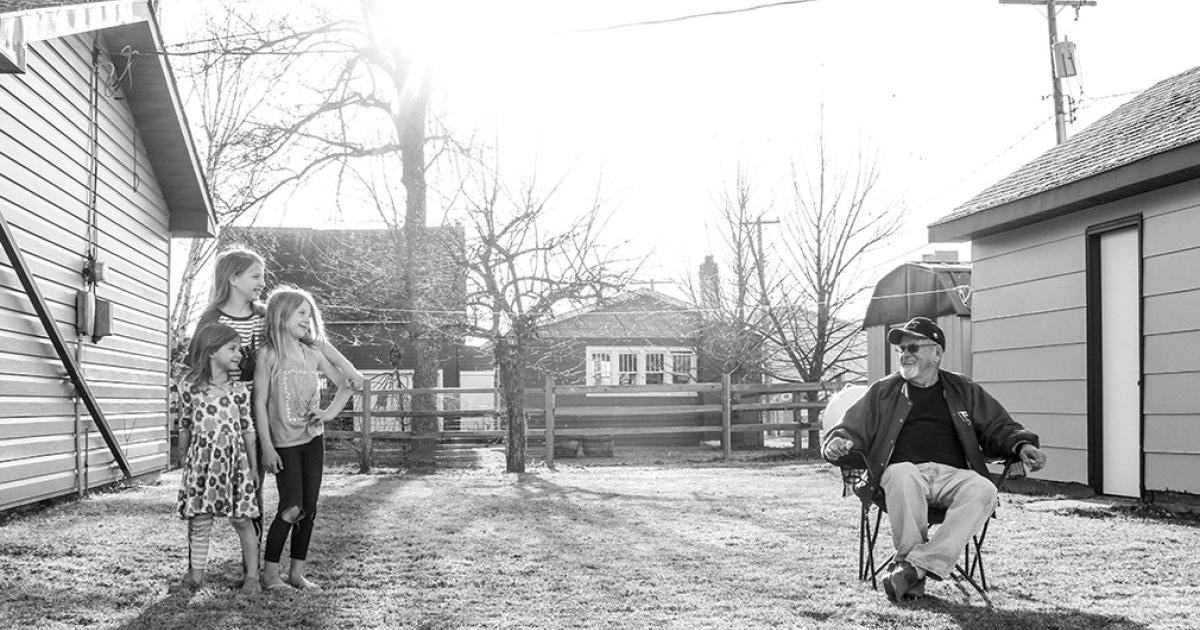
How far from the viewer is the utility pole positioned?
20281mm

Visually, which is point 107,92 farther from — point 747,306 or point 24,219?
point 747,306

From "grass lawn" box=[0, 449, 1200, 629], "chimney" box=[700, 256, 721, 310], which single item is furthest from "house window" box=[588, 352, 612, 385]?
"grass lawn" box=[0, 449, 1200, 629]

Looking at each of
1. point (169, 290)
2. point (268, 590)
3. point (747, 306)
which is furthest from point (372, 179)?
point (268, 590)

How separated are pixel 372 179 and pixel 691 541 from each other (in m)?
13.3

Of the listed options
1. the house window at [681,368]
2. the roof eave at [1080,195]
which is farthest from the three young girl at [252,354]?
the house window at [681,368]

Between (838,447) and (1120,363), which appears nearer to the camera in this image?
(838,447)

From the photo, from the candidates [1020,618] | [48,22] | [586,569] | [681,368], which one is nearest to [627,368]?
[681,368]

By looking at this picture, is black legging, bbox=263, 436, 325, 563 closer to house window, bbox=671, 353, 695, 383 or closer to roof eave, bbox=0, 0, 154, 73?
roof eave, bbox=0, 0, 154, 73

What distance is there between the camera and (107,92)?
34.5ft

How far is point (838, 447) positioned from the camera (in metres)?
5.35

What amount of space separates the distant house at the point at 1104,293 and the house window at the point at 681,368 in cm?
1629

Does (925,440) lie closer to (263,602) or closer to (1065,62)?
(263,602)

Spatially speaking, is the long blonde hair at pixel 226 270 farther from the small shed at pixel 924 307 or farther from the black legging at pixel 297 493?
the small shed at pixel 924 307

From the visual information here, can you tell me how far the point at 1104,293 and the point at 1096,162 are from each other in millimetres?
1112
